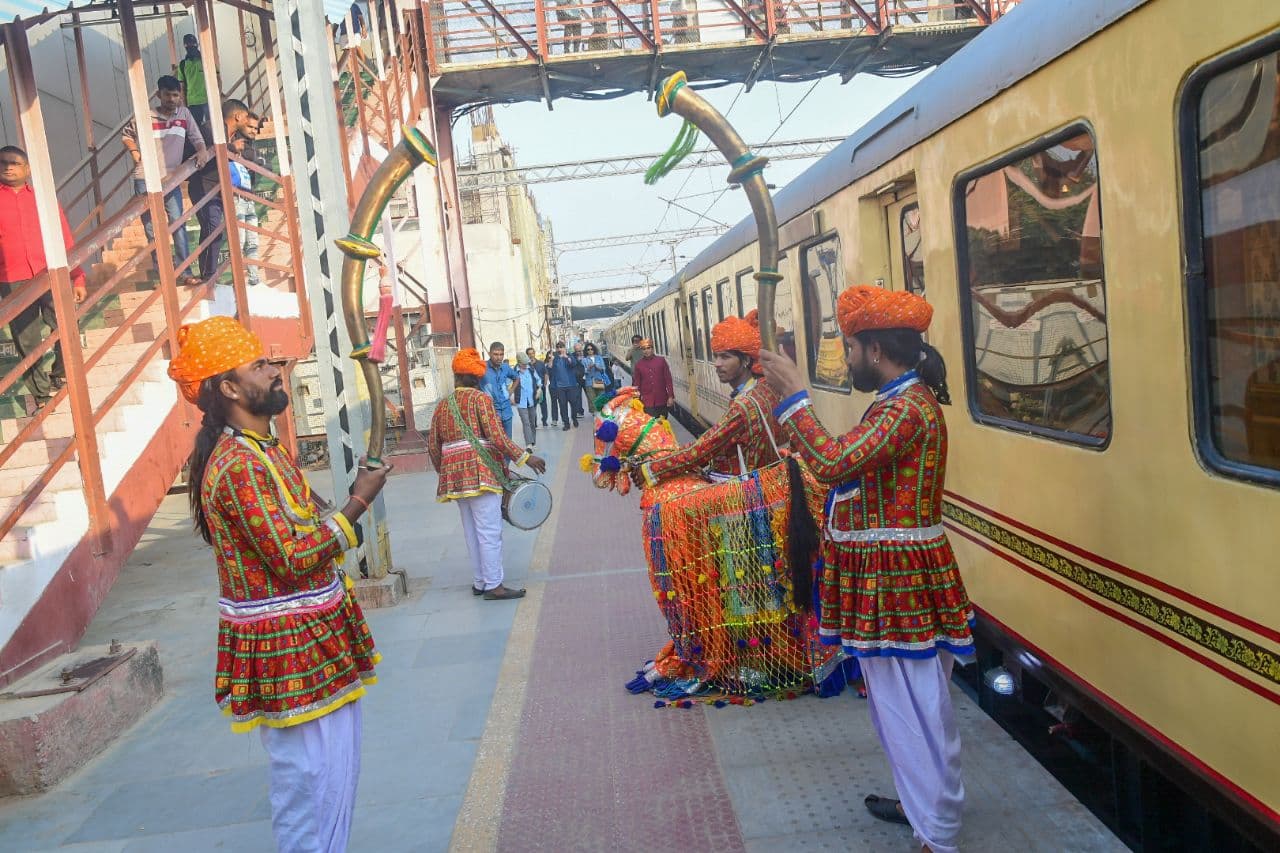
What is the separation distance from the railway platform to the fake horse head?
108 centimetres

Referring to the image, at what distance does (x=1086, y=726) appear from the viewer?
3955mm

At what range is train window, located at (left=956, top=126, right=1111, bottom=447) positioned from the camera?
3092mm

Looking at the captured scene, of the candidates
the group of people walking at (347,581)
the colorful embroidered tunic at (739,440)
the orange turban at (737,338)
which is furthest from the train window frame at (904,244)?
the group of people walking at (347,581)

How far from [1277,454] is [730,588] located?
2524 mm

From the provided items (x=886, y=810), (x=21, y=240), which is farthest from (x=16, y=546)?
Answer: (x=886, y=810)

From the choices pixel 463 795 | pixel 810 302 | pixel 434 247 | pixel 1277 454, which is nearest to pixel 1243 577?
pixel 1277 454

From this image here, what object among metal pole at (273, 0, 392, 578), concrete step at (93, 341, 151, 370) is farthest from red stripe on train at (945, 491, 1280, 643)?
concrete step at (93, 341, 151, 370)

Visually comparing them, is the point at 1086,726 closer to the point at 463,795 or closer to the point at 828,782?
the point at 828,782

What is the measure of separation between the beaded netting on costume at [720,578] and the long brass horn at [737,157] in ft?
3.20

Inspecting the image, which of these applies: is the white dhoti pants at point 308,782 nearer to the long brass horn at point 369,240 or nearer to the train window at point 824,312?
the long brass horn at point 369,240

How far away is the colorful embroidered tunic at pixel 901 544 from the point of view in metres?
2.90

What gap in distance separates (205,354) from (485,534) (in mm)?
4209

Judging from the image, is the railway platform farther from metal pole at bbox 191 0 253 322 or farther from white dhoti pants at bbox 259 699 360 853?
metal pole at bbox 191 0 253 322

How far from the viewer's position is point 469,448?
22.2ft
